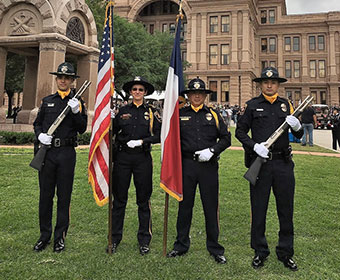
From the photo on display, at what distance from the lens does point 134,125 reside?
4215 millimetres

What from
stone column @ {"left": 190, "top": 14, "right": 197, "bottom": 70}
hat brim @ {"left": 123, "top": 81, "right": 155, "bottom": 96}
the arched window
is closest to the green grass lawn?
hat brim @ {"left": 123, "top": 81, "right": 155, "bottom": 96}

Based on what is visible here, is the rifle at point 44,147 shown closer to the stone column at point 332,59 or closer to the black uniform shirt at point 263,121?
the black uniform shirt at point 263,121

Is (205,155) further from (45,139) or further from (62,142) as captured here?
(45,139)

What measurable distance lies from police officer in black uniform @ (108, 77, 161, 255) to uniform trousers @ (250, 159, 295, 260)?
1496 millimetres

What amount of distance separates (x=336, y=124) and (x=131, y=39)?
2037cm

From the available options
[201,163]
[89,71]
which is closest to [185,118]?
[201,163]

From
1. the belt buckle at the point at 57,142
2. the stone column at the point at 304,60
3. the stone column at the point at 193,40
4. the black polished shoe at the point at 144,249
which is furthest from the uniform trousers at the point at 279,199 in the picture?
the stone column at the point at 304,60

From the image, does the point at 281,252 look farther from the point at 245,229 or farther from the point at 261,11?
the point at 261,11

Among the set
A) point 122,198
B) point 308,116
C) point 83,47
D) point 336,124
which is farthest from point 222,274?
point 308,116

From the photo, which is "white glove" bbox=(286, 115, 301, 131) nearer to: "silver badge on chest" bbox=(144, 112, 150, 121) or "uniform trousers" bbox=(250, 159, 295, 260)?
"uniform trousers" bbox=(250, 159, 295, 260)

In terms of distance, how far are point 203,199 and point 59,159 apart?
2.04 m

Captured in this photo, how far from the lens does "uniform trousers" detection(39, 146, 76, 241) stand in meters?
3.99

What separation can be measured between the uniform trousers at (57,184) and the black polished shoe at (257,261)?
2.58m

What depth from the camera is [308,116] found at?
14.8 m
